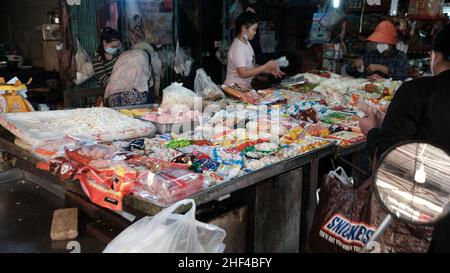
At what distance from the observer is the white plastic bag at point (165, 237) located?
1607 millimetres

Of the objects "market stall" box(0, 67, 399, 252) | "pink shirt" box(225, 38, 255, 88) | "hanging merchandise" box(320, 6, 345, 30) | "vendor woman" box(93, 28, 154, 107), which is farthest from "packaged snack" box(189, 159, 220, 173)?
"hanging merchandise" box(320, 6, 345, 30)

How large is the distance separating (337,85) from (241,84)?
1.21m

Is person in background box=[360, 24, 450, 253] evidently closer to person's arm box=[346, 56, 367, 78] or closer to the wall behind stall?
person's arm box=[346, 56, 367, 78]

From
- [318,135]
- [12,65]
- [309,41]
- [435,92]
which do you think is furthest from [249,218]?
[12,65]

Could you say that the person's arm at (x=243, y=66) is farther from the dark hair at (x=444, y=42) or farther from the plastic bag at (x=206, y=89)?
the dark hair at (x=444, y=42)

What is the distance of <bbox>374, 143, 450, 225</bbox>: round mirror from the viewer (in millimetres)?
1340

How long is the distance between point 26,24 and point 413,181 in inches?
364

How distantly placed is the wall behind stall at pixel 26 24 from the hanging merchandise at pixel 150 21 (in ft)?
7.04

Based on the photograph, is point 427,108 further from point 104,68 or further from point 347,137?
point 104,68

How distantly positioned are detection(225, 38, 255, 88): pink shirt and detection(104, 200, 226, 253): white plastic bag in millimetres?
3508

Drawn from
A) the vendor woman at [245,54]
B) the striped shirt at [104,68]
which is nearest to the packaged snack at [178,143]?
the vendor woman at [245,54]

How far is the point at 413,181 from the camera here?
1.38m

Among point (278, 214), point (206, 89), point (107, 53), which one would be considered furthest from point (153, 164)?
point (107, 53)
